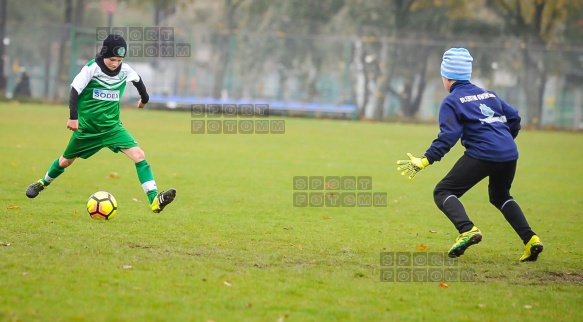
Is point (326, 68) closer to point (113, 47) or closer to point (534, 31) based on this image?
point (534, 31)

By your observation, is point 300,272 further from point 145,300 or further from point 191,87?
point 191,87

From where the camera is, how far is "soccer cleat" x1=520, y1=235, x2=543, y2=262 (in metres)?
7.46

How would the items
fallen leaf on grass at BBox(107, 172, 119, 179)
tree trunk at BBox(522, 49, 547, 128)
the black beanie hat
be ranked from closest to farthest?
the black beanie hat → fallen leaf on grass at BBox(107, 172, 119, 179) → tree trunk at BBox(522, 49, 547, 128)

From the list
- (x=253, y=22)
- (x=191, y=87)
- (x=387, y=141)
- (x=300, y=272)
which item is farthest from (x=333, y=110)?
(x=300, y=272)

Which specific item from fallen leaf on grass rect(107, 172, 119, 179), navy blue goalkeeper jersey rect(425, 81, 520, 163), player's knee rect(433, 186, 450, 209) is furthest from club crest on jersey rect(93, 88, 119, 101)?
fallen leaf on grass rect(107, 172, 119, 179)

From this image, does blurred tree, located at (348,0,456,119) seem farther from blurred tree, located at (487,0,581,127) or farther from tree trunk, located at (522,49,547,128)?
blurred tree, located at (487,0,581,127)

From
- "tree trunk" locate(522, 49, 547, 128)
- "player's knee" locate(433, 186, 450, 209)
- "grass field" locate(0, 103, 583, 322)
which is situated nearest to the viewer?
"grass field" locate(0, 103, 583, 322)

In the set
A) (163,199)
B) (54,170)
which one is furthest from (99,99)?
(163,199)

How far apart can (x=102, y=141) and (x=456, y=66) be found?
13.3ft

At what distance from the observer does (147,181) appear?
8.77m

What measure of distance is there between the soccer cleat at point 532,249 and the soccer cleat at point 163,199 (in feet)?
11.9

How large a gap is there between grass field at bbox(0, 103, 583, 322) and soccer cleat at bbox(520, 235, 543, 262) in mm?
134

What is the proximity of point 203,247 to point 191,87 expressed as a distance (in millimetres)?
27372

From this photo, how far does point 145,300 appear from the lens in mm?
5477
